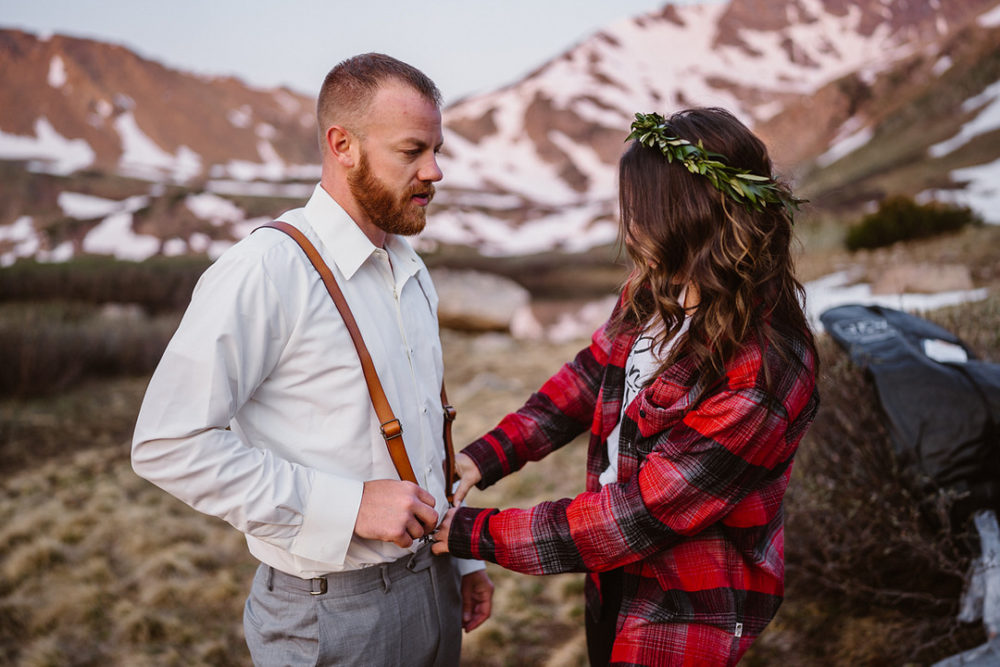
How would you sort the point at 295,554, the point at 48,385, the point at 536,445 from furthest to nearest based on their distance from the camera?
the point at 48,385 → the point at 536,445 → the point at 295,554

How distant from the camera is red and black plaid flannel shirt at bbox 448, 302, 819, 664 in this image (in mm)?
1279

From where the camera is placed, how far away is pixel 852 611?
9.83 feet

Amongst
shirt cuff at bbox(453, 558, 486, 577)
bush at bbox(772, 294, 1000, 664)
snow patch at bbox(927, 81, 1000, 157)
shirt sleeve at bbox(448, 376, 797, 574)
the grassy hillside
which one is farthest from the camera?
snow patch at bbox(927, 81, 1000, 157)

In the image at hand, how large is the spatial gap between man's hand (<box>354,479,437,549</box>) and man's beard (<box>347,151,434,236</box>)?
2.25 feet

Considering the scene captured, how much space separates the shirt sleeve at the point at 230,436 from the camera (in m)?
1.32

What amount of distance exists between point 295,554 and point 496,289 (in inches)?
560

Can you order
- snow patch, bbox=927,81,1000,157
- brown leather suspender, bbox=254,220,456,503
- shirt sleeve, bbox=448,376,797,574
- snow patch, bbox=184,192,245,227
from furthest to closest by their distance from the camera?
snow patch, bbox=927,81,1000,157, snow patch, bbox=184,192,245,227, brown leather suspender, bbox=254,220,456,503, shirt sleeve, bbox=448,376,797,574

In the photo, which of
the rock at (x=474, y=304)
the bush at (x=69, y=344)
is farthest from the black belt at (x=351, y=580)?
the rock at (x=474, y=304)

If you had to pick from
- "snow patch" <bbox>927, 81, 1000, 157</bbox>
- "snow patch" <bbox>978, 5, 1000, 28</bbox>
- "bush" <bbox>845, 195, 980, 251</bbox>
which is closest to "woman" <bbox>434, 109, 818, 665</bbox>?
"bush" <bbox>845, 195, 980, 251</bbox>

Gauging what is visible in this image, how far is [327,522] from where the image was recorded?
1416 mm

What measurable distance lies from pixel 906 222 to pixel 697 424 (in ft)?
33.2

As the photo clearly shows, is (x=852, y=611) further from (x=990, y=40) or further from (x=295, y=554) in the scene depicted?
(x=990, y=40)

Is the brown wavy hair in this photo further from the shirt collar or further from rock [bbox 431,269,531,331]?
rock [bbox 431,269,531,331]

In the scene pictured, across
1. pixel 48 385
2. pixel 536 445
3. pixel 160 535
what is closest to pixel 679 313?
pixel 536 445
